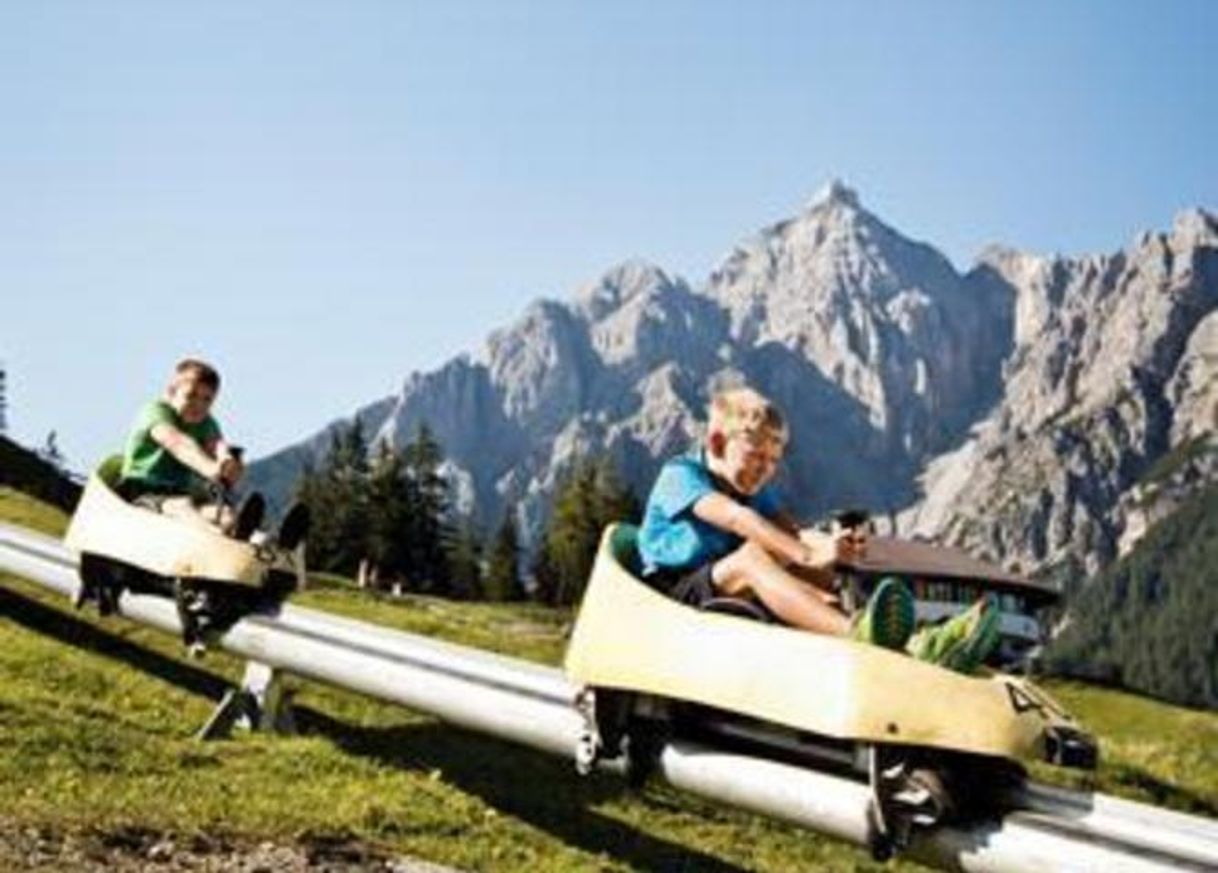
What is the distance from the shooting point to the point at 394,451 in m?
113

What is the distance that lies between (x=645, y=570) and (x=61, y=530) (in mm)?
25126

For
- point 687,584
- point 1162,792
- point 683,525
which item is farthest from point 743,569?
point 1162,792

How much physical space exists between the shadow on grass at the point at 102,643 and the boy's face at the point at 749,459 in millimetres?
8530

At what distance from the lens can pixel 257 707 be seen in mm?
13727

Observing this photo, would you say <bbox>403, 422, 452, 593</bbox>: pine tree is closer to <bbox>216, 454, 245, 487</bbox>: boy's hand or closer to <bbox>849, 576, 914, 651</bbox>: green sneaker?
<bbox>216, 454, 245, 487</bbox>: boy's hand

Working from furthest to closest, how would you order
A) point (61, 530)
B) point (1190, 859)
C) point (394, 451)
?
point (394, 451)
point (61, 530)
point (1190, 859)

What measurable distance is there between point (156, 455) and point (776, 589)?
8316 mm

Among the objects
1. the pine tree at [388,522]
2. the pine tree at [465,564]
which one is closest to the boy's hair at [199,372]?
the pine tree at [388,522]

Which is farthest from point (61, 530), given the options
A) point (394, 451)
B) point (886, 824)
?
point (394, 451)

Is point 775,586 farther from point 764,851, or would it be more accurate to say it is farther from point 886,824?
point 764,851

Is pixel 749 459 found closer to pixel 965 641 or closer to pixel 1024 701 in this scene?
pixel 965 641

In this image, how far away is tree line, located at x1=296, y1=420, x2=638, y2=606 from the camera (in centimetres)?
10838

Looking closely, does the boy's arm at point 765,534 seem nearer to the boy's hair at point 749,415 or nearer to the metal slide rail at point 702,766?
the boy's hair at point 749,415

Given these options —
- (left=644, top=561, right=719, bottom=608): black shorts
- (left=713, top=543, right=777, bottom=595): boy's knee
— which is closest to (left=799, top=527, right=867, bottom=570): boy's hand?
(left=713, top=543, right=777, bottom=595): boy's knee
